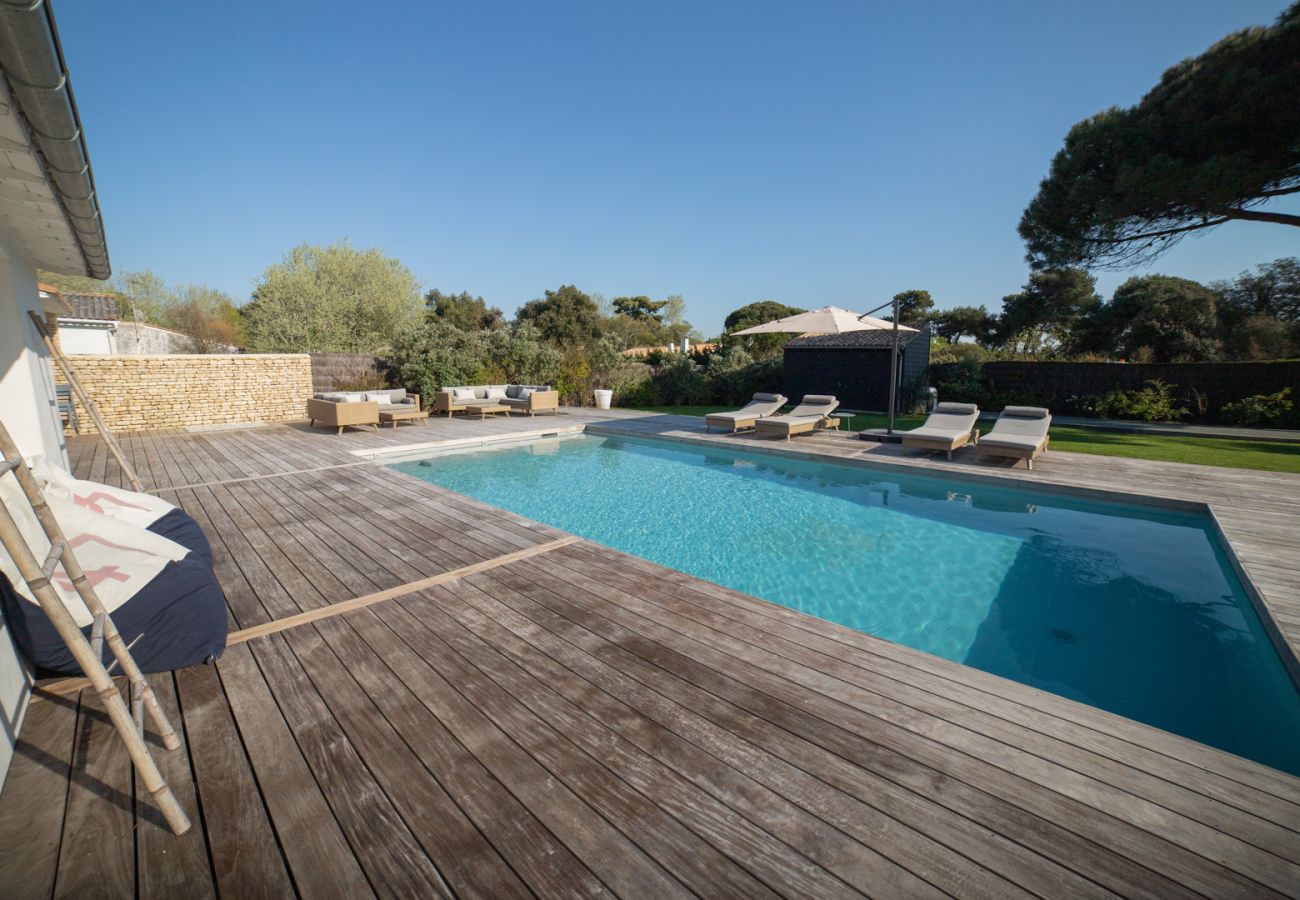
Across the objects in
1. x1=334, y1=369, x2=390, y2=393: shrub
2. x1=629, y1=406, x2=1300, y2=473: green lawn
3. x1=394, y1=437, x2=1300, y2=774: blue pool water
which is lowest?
x1=394, y1=437, x2=1300, y2=774: blue pool water

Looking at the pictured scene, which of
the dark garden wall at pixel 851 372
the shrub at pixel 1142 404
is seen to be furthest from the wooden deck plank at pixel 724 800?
the shrub at pixel 1142 404

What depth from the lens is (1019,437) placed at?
7430 millimetres

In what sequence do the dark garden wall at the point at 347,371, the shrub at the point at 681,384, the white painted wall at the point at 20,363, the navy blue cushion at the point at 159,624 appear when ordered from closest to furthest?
the navy blue cushion at the point at 159,624
the white painted wall at the point at 20,363
the dark garden wall at the point at 347,371
the shrub at the point at 681,384

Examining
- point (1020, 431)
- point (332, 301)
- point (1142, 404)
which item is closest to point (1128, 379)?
point (1142, 404)

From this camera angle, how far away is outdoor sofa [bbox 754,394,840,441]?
9505 mm

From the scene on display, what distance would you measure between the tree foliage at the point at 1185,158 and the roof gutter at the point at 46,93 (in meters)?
13.0

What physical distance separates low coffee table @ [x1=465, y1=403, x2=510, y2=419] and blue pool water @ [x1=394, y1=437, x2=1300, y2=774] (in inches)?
164

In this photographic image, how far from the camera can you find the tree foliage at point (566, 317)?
26344mm

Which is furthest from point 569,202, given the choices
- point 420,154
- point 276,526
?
point 276,526

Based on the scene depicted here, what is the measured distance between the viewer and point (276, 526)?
448cm

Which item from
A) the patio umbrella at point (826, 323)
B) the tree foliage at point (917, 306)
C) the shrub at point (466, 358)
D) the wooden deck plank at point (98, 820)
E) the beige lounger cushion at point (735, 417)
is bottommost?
the wooden deck plank at point (98, 820)

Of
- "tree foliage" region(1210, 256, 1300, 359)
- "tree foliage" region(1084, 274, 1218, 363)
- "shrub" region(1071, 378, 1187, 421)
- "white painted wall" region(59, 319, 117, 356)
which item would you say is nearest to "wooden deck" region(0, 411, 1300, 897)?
"shrub" region(1071, 378, 1187, 421)

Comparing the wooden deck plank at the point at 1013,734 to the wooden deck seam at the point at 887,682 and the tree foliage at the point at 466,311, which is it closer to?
the wooden deck seam at the point at 887,682

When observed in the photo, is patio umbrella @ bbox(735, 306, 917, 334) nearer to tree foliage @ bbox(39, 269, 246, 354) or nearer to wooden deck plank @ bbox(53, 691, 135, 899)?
wooden deck plank @ bbox(53, 691, 135, 899)
